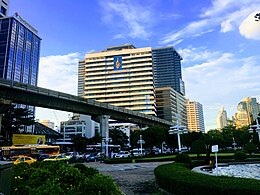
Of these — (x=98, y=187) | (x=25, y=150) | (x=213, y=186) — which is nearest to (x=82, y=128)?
(x=25, y=150)

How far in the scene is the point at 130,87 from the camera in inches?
5123

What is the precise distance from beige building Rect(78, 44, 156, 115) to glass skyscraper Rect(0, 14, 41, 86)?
36.1m

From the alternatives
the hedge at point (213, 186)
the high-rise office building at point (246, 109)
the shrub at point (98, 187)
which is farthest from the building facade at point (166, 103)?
the shrub at point (98, 187)

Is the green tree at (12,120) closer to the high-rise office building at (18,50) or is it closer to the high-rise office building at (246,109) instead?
the high-rise office building at (18,50)

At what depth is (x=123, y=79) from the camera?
13225cm

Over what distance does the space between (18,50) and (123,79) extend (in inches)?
2356

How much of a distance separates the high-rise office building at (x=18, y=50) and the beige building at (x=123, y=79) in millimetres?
36063

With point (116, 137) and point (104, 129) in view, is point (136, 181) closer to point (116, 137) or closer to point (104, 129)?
point (104, 129)

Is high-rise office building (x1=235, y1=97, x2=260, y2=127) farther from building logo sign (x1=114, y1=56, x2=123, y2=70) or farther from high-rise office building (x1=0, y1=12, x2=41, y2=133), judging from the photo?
high-rise office building (x1=0, y1=12, x2=41, y2=133)

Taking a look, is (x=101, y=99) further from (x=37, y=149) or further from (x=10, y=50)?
(x=37, y=149)

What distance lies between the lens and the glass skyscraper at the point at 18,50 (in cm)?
12794

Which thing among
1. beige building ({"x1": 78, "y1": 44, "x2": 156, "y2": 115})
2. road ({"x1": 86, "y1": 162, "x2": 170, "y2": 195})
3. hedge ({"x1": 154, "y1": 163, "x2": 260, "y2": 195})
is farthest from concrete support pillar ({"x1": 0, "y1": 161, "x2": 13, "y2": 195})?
beige building ({"x1": 78, "y1": 44, "x2": 156, "y2": 115})

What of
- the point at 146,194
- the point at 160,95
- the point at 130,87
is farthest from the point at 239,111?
the point at 146,194

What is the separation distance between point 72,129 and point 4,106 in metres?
86.8
